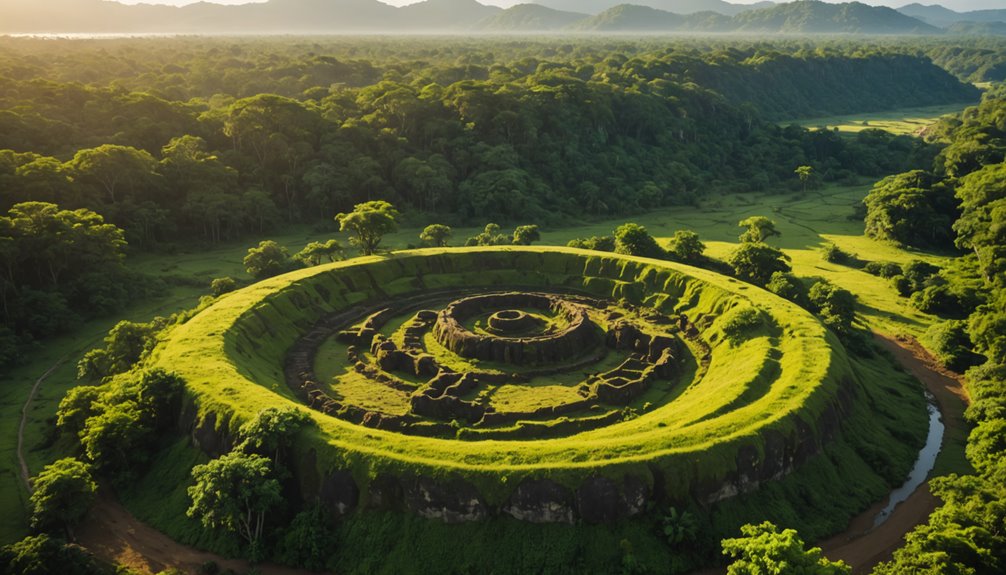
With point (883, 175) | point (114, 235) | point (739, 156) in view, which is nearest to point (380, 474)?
point (114, 235)

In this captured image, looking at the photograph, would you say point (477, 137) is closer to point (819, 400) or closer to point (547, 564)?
point (819, 400)

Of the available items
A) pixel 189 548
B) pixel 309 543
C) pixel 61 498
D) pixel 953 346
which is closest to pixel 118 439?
pixel 61 498

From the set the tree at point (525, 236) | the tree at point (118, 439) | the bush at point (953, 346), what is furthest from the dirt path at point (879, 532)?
the tree at point (525, 236)


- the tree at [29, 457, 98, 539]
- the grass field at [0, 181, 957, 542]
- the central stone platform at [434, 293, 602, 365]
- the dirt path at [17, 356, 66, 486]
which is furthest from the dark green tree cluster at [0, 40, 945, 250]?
the tree at [29, 457, 98, 539]

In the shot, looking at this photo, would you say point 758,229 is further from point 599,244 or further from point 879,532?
point 879,532

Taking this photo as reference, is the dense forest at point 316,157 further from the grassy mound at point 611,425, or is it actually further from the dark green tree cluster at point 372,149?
the grassy mound at point 611,425
